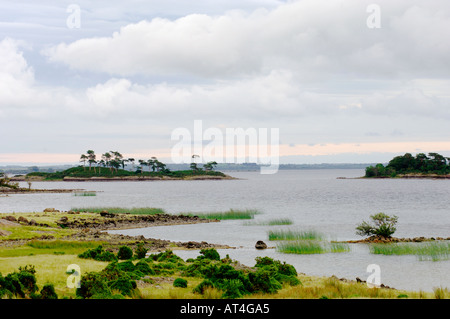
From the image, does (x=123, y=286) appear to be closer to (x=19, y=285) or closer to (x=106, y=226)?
(x=19, y=285)

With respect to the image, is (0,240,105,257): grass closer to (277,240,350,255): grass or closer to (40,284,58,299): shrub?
(40,284,58,299): shrub

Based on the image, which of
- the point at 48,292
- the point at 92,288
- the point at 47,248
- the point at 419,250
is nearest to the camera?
the point at 48,292

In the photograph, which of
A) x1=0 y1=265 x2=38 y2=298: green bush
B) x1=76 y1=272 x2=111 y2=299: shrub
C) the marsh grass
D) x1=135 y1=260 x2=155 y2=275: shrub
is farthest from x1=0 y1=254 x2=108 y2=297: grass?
the marsh grass

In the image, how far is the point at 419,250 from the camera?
44.0m

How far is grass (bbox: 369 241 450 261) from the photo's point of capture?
41969mm

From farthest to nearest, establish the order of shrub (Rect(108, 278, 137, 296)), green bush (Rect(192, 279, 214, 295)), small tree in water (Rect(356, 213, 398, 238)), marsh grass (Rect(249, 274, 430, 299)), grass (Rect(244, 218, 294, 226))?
grass (Rect(244, 218, 294, 226)) → small tree in water (Rect(356, 213, 398, 238)) → green bush (Rect(192, 279, 214, 295)) → shrub (Rect(108, 278, 137, 296)) → marsh grass (Rect(249, 274, 430, 299))

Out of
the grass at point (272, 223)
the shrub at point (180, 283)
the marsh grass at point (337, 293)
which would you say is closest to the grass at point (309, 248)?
the marsh grass at point (337, 293)

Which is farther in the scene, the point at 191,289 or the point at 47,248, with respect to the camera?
the point at 47,248

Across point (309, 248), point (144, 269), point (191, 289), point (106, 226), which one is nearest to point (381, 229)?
point (309, 248)

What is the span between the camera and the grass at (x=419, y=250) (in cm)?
4197
